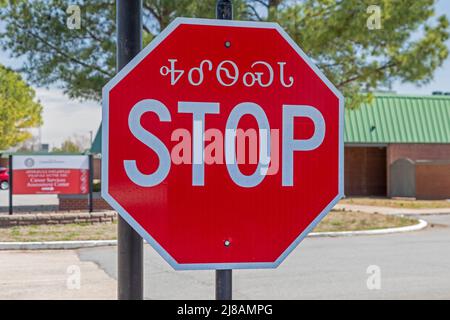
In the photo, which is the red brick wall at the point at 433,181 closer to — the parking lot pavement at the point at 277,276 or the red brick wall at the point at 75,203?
the red brick wall at the point at 75,203

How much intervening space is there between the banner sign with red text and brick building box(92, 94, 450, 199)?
15371 millimetres

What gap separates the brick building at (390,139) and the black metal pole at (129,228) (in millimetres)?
31189

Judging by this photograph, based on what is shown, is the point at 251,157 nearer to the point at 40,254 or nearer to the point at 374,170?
the point at 40,254

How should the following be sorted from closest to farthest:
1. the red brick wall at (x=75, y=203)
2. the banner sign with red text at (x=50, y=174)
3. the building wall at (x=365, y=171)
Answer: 1. the banner sign with red text at (x=50, y=174)
2. the red brick wall at (x=75, y=203)
3. the building wall at (x=365, y=171)

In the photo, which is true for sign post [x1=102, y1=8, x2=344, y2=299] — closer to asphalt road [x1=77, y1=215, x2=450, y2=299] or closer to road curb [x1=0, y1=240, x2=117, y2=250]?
asphalt road [x1=77, y1=215, x2=450, y2=299]

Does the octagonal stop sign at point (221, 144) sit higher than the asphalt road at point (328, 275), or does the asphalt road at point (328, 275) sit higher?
the octagonal stop sign at point (221, 144)

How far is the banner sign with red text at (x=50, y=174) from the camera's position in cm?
1745

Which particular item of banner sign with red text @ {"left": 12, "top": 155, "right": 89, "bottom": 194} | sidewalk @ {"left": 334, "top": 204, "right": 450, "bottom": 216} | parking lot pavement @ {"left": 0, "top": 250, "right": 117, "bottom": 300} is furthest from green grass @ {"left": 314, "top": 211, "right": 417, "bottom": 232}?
parking lot pavement @ {"left": 0, "top": 250, "right": 117, "bottom": 300}

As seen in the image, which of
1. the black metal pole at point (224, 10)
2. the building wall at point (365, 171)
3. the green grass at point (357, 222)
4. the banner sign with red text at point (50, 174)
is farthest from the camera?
the building wall at point (365, 171)

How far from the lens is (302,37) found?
17.4 m

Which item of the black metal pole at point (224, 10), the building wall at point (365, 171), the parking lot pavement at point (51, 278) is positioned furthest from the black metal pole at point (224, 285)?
the building wall at point (365, 171)

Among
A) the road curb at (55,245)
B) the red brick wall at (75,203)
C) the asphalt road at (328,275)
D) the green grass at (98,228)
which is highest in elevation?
the red brick wall at (75,203)

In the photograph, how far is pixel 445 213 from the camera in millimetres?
23328

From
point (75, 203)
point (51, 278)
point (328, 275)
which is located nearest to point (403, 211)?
point (75, 203)
